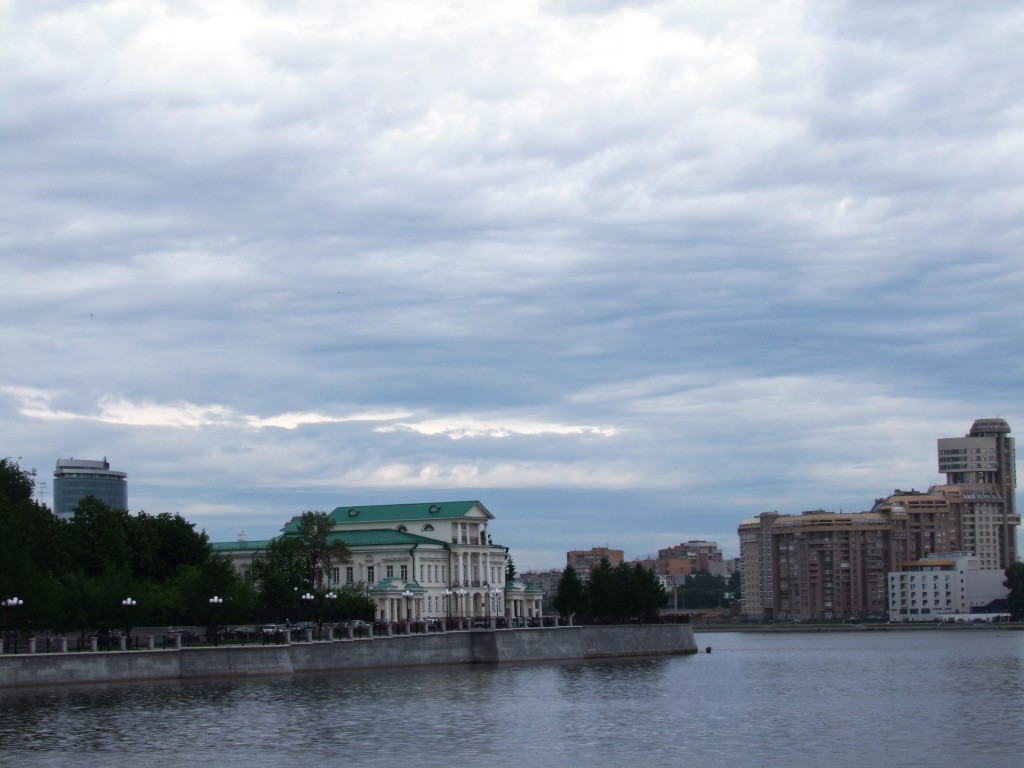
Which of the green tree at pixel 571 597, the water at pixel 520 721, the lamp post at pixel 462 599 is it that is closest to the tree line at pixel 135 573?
the water at pixel 520 721

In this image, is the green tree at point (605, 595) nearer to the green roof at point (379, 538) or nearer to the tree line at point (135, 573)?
the green roof at point (379, 538)

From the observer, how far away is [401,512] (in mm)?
145875

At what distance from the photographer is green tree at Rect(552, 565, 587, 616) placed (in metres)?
143

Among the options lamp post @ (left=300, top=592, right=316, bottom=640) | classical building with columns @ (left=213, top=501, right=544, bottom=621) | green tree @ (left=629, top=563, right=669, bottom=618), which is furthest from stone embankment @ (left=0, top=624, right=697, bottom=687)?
classical building with columns @ (left=213, top=501, right=544, bottom=621)

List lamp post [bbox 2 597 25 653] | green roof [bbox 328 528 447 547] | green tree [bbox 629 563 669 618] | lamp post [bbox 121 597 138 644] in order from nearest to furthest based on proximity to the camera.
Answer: lamp post [bbox 2 597 25 653], lamp post [bbox 121 597 138 644], green roof [bbox 328 528 447 547], green tree [bbox 629 563 669 618]

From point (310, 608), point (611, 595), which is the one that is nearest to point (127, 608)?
point (310, 608)

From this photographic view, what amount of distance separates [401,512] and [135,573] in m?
37.6

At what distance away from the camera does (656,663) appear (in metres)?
117

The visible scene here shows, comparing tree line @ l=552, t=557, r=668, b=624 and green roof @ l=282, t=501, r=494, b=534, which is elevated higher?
green roof @ l=282, t=501, r=494, b=534

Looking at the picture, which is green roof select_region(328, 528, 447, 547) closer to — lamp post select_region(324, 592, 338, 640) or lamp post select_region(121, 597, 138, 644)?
lamp post select_region(324, 592, 338, 640)

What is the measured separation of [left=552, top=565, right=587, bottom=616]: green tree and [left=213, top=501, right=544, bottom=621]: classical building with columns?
3.32 m

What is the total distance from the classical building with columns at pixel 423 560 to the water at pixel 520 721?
3833cm

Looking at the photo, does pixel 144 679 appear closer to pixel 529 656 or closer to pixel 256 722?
pixel 256 722

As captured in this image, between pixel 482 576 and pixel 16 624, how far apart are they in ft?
218
